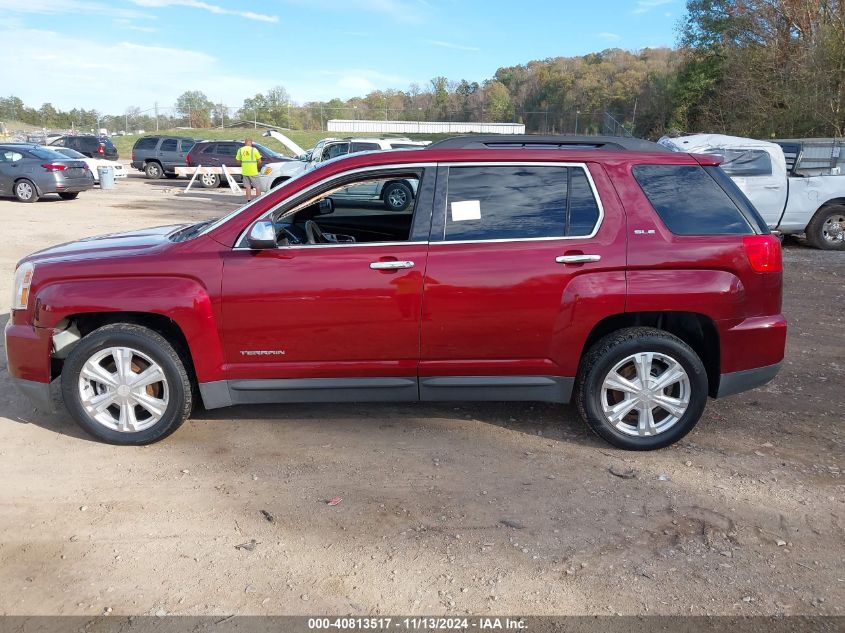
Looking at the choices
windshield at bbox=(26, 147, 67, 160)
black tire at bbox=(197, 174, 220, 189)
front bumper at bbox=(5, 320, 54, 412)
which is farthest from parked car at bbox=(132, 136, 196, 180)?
front bumper at bbox=(5, 320, 54, 412)

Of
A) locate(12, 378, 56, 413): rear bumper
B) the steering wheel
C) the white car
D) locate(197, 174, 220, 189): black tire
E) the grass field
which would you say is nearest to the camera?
locate(12, 378, 56, 413): rear bumper

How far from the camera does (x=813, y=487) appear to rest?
393 cm

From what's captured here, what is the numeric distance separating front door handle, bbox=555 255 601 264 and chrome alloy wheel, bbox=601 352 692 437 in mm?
646

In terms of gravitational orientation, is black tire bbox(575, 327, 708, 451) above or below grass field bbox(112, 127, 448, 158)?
below

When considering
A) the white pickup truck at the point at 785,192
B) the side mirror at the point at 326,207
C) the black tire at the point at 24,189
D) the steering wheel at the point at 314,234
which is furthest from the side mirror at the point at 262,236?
the black tire at the point at 24,189

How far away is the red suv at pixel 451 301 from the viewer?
13.8 feet

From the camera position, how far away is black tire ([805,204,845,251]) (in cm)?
1210

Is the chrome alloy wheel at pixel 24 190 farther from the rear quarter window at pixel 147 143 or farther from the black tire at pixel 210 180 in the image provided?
the rear quarter window at pixel 147 143

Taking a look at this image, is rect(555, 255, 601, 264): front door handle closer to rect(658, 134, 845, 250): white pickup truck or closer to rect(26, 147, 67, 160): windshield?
rect(658, 134, 845, 250): white pickup truck

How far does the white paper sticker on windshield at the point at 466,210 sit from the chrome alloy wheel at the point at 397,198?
3.15 ft

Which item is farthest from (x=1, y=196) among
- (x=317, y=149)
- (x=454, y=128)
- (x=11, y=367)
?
(x=454, y=128)

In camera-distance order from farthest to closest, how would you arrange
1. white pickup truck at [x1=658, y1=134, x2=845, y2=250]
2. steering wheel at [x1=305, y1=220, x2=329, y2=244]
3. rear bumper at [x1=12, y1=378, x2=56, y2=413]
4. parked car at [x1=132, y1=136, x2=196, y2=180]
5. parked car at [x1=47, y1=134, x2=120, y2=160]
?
parked car at [x1=47, y1=134, x2=120, y2=160] → parked car at [x1=132, y1=136, x2=196, y2=180] → white pickup truck at [x1=658, y1=134, x2=845, y2=250] → steering wheel at [x1=305, y1=220, x2=329, y2=244] → rear bumper at [x1=12, y1=378, x2=56, y2=413]

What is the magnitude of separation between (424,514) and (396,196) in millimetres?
2863

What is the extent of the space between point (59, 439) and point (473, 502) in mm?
2748
